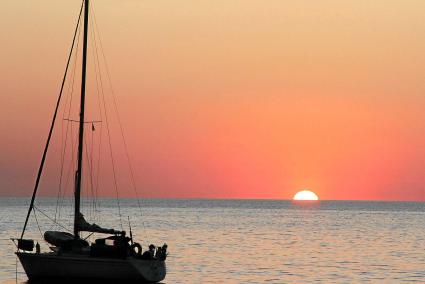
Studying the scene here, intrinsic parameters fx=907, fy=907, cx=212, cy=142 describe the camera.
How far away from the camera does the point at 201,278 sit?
57969 millimetres

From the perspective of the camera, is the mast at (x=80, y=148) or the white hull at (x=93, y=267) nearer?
the white hull at (x=93, y=267)

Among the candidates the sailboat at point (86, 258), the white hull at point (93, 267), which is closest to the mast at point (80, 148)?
the sailboat at point (86, 258)

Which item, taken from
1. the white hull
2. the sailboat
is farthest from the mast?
the white hull

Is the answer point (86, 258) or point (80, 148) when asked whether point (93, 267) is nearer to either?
point (86, 258)

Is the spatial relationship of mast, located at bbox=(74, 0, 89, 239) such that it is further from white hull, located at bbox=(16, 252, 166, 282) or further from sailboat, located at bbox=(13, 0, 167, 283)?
white hull, located at bbox=(16, 252, 166, 282)

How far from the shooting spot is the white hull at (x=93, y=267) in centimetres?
4897

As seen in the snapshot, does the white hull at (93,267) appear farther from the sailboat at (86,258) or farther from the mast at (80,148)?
the mast at (80,148)

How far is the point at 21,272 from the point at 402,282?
965 inches

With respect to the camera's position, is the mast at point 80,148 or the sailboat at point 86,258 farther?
the mast at point 80,148

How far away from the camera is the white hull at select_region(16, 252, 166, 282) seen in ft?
161

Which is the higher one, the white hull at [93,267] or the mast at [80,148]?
the mast at [80,148]

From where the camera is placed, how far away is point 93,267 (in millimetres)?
48969

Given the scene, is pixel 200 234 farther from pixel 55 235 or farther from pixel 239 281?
pixel 55 235

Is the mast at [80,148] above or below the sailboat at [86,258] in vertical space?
above
